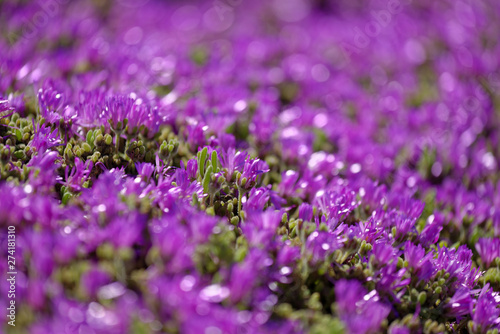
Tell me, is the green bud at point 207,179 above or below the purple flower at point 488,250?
above

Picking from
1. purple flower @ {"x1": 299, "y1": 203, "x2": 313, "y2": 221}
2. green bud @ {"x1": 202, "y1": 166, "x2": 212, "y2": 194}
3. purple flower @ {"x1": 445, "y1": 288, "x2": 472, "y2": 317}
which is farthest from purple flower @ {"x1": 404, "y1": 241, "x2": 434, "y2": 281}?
green bud @ {"x1": 202, "y1": 166, "x2": 212, "y2": 194}

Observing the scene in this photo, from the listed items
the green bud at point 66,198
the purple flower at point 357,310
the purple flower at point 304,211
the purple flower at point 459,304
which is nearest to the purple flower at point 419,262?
the purple flower at point 459,304

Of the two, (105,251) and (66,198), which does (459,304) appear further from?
(66,198)

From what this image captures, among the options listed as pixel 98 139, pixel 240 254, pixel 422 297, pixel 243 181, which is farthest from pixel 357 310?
pixel 98 139

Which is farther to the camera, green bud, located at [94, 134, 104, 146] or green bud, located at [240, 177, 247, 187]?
green bud, located at [94, 134, 104, 146]

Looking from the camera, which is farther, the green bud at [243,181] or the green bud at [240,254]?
the green bud at [243,181]

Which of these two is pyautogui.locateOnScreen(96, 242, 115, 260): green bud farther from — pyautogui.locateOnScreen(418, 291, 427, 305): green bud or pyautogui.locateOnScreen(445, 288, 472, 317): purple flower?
pyautogui.locateOnScreen(445, 288, 472, 317): purple flower

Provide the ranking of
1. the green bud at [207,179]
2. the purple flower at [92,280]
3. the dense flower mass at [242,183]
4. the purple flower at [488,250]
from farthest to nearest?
the purple flower at [488,250] → the green bud at [207,179] → the dense flower mass at [242,183] → the purple flower at [92,280]

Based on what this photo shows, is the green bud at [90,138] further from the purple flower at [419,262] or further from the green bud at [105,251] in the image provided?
the purple flower at [419,262]

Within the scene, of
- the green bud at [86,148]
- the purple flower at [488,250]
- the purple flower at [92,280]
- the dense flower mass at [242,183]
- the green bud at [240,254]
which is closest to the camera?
the purple flower at [92,280]
